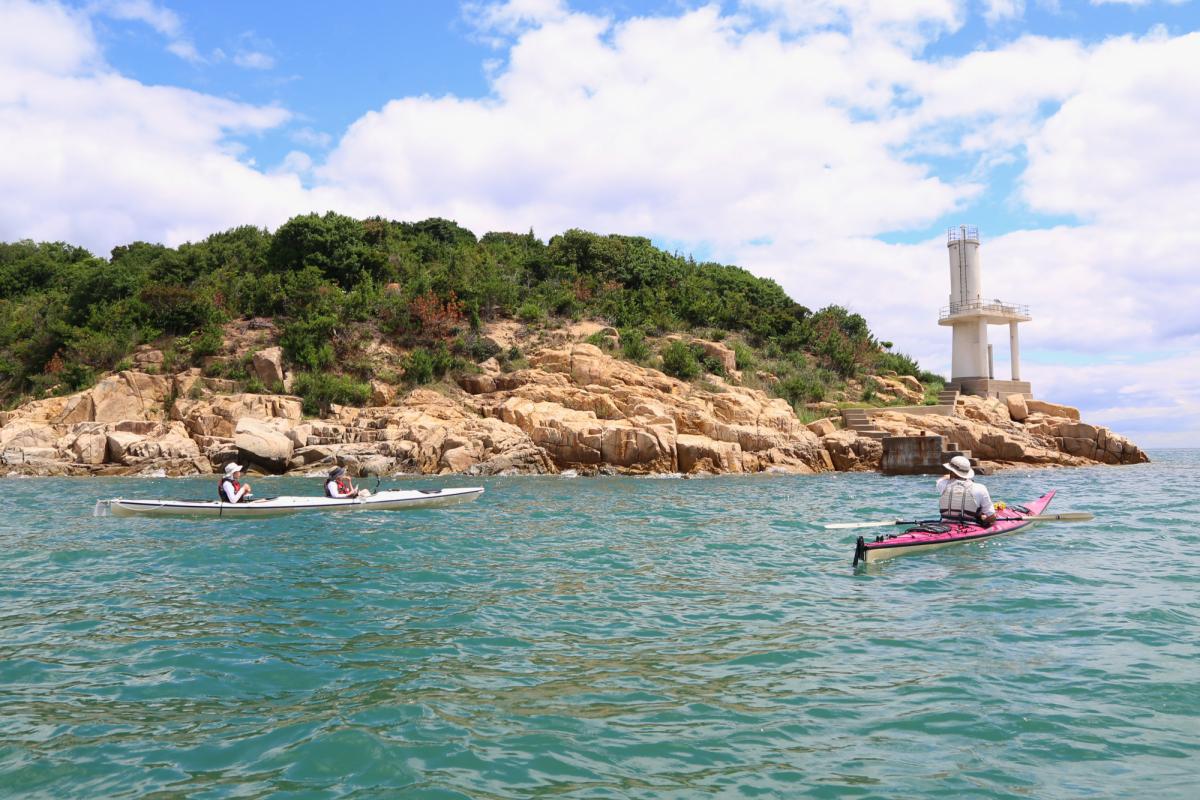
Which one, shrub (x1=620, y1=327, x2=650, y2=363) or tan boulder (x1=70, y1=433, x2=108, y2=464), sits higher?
shrub (x1=620, y1=327, x2=650, y2=363)

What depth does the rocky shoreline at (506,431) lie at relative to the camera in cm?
2848

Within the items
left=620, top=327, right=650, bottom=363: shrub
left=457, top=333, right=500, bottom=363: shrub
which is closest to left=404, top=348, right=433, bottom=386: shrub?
left=457, top=333, right=500, bottom=363: shrub

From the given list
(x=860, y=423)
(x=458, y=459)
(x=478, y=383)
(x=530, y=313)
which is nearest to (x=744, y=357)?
(x=860, y=423)

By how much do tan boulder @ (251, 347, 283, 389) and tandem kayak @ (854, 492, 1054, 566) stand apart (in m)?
28.3

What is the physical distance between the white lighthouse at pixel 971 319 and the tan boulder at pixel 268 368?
108ft

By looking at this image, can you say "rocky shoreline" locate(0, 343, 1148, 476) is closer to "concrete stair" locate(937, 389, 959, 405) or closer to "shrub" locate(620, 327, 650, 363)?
"concrete stair" locate(937, 389, 959, 405)

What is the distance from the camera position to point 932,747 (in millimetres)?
5023

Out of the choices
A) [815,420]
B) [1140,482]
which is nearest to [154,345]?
[815,420]

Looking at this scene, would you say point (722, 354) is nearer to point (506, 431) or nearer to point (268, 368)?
point (506, 431)

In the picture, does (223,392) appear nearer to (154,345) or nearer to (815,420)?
(154,345)

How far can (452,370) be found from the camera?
3666 centimetres

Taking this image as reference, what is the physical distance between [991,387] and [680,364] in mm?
16515

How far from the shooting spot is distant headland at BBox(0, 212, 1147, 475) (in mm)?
29188

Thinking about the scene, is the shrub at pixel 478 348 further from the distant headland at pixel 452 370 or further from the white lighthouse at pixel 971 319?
the white lighthouse at pixel 971 319
